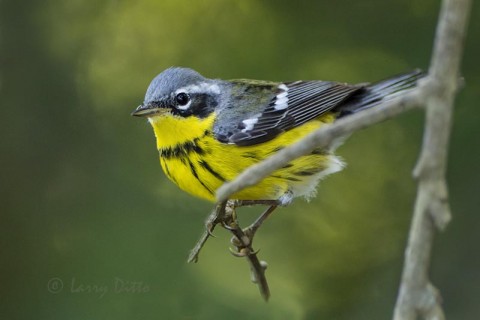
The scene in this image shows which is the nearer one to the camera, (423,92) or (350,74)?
(423,92)

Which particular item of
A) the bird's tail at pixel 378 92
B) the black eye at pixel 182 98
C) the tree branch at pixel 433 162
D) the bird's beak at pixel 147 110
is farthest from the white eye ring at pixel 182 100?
the tree branch at pixel 433 162

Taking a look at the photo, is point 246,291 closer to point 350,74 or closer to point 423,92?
point 350,74

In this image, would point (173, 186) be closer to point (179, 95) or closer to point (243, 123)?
point (243, 123)

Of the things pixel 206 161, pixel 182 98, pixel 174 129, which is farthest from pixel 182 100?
pixel 206 161

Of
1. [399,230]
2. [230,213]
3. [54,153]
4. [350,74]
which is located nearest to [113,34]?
[54,153]

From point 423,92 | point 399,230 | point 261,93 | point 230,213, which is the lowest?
point 399,230

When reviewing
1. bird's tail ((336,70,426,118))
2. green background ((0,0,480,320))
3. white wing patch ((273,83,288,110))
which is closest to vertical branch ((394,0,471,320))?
bird's tail ((336,70,426,118))
